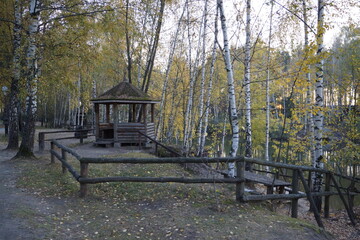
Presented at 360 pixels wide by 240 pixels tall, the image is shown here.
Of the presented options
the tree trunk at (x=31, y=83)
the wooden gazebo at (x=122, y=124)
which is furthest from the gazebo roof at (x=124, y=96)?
the tree trunk at (x=31, y=83)

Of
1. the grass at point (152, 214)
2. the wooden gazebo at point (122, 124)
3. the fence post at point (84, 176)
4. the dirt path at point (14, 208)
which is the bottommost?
the grass at point (152, 214)

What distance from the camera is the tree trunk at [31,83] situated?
876cm

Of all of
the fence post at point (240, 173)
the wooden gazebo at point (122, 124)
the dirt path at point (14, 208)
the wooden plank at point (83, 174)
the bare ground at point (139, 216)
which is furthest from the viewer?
the wooden gazebo at point (122, 124)

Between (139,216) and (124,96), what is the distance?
396 inches

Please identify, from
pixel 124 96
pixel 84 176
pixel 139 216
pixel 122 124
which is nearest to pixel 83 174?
pixel 84 176

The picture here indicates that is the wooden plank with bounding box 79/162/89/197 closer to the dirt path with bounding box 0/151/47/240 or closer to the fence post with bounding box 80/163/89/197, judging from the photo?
the fence post with bounding box 80/163/89/197

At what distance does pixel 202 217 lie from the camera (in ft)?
15.7

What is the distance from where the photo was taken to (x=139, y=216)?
4848 mm

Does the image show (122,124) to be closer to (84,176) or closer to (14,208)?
(84,176)

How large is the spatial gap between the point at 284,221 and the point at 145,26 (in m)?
14.4

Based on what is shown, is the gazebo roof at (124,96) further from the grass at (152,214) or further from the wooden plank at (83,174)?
the wooden plank at (83,174)

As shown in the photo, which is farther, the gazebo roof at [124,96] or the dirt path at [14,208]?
the gazebo roof at [124,96]

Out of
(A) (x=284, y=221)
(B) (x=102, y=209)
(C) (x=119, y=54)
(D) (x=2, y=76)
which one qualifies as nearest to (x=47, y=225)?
(B) (x=102, y=209)

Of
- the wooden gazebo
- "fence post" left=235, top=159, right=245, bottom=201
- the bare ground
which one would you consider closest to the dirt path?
the bare ground
